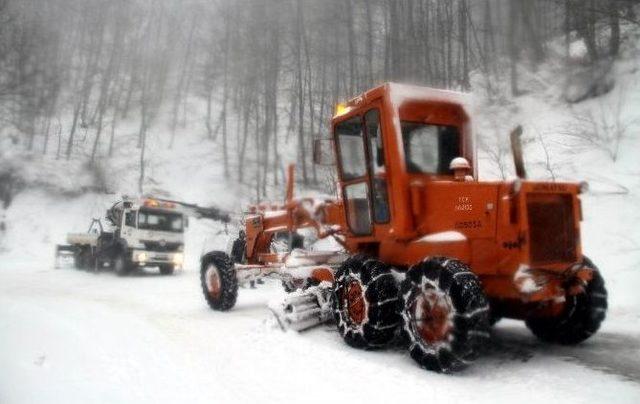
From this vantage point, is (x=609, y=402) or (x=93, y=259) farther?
(x=93, y=259)

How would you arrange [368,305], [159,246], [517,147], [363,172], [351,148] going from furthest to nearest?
[159,246]
[351,148]
[363,172]
[368,305]
[517,147]

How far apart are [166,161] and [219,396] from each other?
27727mm

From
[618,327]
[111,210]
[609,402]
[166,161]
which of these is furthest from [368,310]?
[166,161]

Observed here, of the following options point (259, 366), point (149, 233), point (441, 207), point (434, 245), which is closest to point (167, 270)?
point (149, 233)

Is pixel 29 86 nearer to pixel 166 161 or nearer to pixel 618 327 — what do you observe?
pixel 618 327

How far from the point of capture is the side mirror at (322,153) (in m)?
6.44

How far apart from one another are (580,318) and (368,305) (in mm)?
2418

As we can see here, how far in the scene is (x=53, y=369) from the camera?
4191 mm

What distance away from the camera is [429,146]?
20.4 feet

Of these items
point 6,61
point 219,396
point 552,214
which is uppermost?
point 6,61

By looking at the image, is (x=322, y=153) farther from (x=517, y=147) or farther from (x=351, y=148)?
(x=517, y=147)

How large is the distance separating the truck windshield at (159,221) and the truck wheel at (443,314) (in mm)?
14009

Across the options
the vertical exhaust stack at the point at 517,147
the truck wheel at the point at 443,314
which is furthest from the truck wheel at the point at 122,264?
the vertical exhaust stack at the point at 517,147

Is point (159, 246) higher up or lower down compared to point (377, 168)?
lower down
